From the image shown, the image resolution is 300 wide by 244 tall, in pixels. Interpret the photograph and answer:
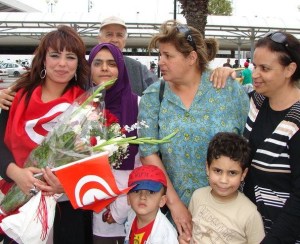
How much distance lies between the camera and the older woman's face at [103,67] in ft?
Result: 9.43

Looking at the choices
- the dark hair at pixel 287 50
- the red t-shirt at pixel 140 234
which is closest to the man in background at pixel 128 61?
the red t-shirt at pixel 140 234

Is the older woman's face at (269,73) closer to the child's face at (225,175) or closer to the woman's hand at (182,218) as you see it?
the child's face at (225,175)

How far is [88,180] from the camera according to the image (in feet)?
7.05

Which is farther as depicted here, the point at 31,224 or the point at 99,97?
the point at 99,97

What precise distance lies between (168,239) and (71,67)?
1.25m

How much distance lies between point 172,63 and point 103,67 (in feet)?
1.96

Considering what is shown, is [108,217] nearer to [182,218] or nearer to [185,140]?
[182,218]

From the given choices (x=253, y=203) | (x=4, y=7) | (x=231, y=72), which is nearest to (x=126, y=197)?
(x=253, y=203)

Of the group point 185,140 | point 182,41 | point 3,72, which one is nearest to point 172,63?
point 182,41

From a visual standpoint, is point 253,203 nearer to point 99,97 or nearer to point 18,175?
point 99,97

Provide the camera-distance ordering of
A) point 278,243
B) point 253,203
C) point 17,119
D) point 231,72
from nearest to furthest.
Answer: point 278,243 < point 253,203 < point 17,119 < point 231,72

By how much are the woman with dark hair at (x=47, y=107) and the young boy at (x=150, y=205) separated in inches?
17.4

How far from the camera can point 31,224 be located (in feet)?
7.18

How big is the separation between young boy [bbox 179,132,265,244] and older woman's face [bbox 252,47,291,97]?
12.6 inches
